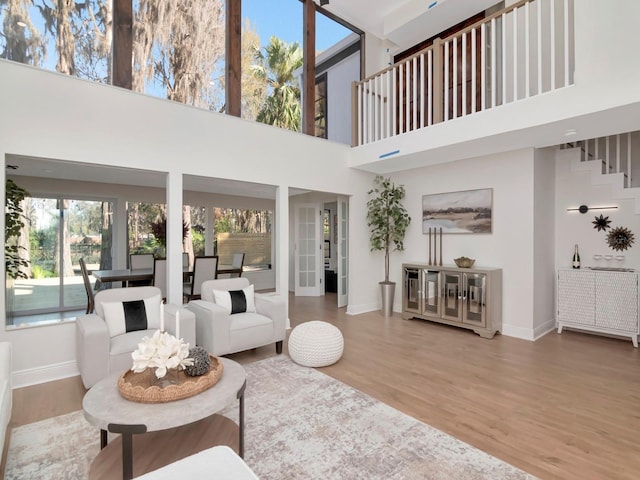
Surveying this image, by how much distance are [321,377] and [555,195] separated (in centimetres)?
433

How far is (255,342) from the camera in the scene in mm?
3719

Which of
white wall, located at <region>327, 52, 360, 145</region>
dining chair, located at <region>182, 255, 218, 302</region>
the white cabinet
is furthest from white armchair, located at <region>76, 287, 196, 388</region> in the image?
the white cabinet

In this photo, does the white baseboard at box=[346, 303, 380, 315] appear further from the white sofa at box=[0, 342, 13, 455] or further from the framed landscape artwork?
the white sofa at box=[0, 342, 13, 455]

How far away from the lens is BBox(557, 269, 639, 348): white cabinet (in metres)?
4.20

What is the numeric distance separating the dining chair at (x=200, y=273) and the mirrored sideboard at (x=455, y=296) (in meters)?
3.06

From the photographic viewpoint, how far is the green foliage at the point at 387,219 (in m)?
5.96

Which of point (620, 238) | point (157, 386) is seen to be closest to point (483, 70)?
point (620, 238)

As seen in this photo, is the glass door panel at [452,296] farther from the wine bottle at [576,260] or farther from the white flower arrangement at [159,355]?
the white flower arrangement at [159,355]

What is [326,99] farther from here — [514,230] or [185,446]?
[185,446]

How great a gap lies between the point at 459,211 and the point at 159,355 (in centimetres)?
470

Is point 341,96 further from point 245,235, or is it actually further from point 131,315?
point 131,315

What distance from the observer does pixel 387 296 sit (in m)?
5.92

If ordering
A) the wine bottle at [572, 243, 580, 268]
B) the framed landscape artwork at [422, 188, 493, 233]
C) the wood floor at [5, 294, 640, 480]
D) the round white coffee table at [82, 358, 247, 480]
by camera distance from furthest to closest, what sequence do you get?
the framed landscape artwork at [422, 188, 493, 233]
the wine bottle at [572, 243, 580, 268]
the wood floor at [5, 294, 640, 480]
the round white coffee table at [82, 358, 247, 480]

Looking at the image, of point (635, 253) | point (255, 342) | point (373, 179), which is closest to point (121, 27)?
point (255, 342)
